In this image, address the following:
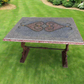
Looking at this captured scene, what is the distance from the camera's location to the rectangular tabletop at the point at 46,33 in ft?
9.19

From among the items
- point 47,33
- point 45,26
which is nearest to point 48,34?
point 47,33

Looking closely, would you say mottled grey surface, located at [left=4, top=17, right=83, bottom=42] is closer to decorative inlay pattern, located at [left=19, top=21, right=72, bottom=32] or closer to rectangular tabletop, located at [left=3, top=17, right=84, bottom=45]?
rectangular tabletop, located at [left=3, top=17, right=84, bottom=45]

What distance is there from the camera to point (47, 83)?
11.0 ft

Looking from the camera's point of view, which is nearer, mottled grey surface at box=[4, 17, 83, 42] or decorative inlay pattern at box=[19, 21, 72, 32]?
mottled grey surface at box=[4, 17, 83, 42]

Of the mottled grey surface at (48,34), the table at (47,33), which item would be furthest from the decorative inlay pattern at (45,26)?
the mottled grey surface at (48,34)

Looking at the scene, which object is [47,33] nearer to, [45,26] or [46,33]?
[46,33]

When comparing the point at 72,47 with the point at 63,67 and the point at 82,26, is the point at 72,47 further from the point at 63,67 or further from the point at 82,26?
the point at 82,26

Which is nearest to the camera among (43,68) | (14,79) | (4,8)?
(14,79)

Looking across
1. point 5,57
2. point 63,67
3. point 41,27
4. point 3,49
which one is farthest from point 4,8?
point 63,67

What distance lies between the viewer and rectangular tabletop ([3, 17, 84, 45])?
280cm

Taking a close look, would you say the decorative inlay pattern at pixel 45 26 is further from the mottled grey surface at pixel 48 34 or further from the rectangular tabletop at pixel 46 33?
the mottled grey surface at pixel 48 34

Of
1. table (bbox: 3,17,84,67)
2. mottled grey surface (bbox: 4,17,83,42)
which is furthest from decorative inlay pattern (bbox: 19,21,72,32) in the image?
mottled grey surface (bbox: 4,17,83,42)

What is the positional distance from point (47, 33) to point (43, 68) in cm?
157

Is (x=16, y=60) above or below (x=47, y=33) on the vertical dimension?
below
